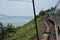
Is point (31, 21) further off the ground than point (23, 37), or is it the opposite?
point (31, 21)

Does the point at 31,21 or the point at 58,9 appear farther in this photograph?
the point at 31,21

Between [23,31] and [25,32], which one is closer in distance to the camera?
[25,32]

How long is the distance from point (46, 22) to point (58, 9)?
167 cm

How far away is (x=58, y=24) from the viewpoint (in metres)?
5.18

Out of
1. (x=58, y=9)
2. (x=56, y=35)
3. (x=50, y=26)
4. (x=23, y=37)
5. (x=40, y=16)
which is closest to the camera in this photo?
(x=58, y=9)

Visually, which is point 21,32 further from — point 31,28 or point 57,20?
point 57,20

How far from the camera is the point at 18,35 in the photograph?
7688 mm

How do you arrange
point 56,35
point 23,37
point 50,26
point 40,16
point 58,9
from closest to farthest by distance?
1. point 58,9
2. point 56,35
3. point 50,26
4. point 23,37
5. point 40,16

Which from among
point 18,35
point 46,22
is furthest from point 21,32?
point 46,22

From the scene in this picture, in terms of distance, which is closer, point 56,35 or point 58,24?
point 58,24

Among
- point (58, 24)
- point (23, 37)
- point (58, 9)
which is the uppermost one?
point (58, 9)

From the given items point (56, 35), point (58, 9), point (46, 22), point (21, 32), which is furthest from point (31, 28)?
point (58, 9)

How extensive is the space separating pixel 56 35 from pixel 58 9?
953 millimetres

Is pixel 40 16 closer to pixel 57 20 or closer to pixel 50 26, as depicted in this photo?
pixel 50 26
